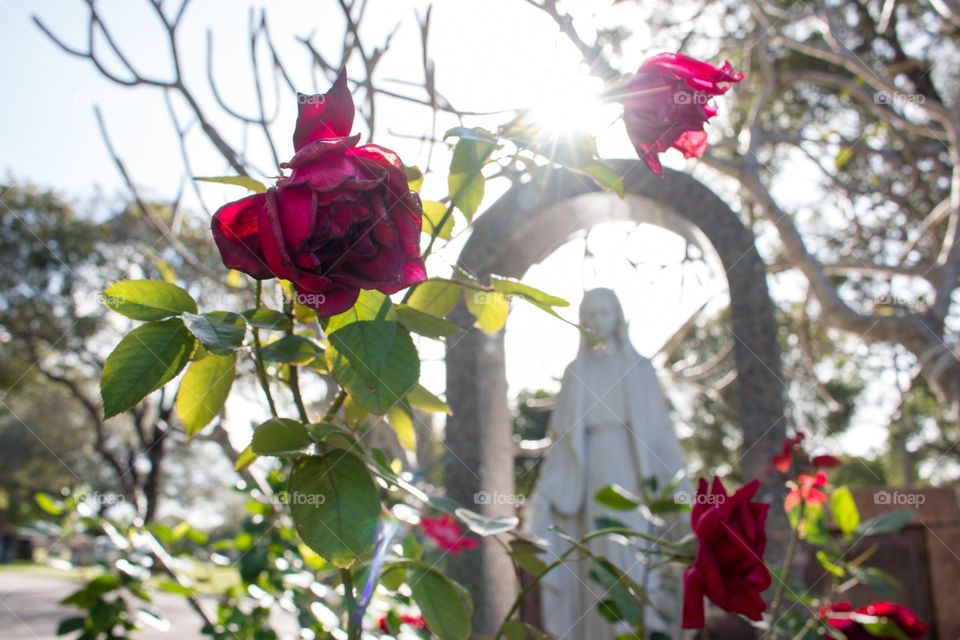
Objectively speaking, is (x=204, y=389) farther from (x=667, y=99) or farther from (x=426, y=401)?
(x=667, y=99)

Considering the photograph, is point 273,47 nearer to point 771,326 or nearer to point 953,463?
point 771,326

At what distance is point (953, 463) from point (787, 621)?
65.0ft

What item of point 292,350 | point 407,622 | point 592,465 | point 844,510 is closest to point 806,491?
point 844,510

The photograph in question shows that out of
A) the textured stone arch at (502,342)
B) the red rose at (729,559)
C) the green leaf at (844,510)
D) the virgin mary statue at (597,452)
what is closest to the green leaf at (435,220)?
the red rose at (729,559)

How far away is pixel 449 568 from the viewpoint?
3.16m

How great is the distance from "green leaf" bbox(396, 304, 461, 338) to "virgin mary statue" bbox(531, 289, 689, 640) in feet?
8.24

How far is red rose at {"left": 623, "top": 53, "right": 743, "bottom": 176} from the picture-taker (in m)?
0.72

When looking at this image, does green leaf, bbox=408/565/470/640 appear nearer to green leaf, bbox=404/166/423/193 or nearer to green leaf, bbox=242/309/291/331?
green leaf, bbox=242/309/291/331

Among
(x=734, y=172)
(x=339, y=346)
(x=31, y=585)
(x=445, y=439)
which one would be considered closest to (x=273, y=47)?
(x=339, y=346)

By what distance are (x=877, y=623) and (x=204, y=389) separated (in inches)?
50.5

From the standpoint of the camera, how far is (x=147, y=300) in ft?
2.04

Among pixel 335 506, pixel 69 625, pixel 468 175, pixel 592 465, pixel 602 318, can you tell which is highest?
pixel 602 318

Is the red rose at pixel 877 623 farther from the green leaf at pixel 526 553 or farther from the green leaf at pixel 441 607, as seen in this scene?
the green leaf at pixel 441 607

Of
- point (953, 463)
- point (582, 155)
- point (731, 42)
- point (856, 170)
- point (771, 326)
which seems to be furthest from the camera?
point (953, 463)
